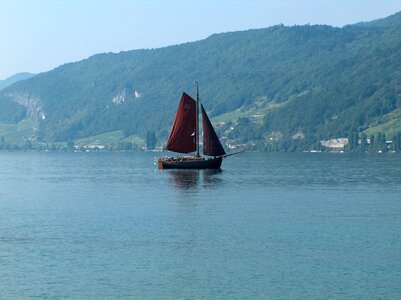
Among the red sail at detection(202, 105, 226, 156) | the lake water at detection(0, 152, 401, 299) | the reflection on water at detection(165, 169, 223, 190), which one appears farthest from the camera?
the red sail at detection(202, 105, 226, 156)

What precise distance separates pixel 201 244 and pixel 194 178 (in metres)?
87.0

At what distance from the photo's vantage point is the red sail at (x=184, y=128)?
7131 inches

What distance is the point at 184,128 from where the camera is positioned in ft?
596

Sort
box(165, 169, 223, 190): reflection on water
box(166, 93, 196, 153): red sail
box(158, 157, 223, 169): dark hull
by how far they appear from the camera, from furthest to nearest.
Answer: box(158, 157, 223, 169): dark hull → box(166, 93, 196, 153): red sail → box(165, 169, 223, 190): reflection on water

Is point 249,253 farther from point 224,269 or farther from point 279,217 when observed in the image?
point 279,217

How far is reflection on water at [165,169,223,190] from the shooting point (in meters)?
144

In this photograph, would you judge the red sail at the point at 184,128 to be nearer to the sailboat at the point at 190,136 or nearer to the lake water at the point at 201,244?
the sailboat at the point at 190,136

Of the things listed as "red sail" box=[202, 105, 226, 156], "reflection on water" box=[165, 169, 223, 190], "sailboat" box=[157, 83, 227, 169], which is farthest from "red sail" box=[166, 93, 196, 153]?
"reflection on water" box=[165, 169, 223, 190]

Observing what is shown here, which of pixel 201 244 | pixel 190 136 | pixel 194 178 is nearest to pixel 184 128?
pixel 190 136

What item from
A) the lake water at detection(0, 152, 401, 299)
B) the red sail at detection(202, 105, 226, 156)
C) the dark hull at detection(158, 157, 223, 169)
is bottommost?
the lake water at detection(0, 152, 401, 299)

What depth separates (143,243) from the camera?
75.0 metres

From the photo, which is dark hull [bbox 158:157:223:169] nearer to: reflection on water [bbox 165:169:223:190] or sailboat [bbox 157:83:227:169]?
sailboat [bbox 157:83:227:169]

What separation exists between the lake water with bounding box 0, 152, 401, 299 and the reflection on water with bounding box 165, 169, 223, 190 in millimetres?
13093

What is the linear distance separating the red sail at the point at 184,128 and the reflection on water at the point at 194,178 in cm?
591
